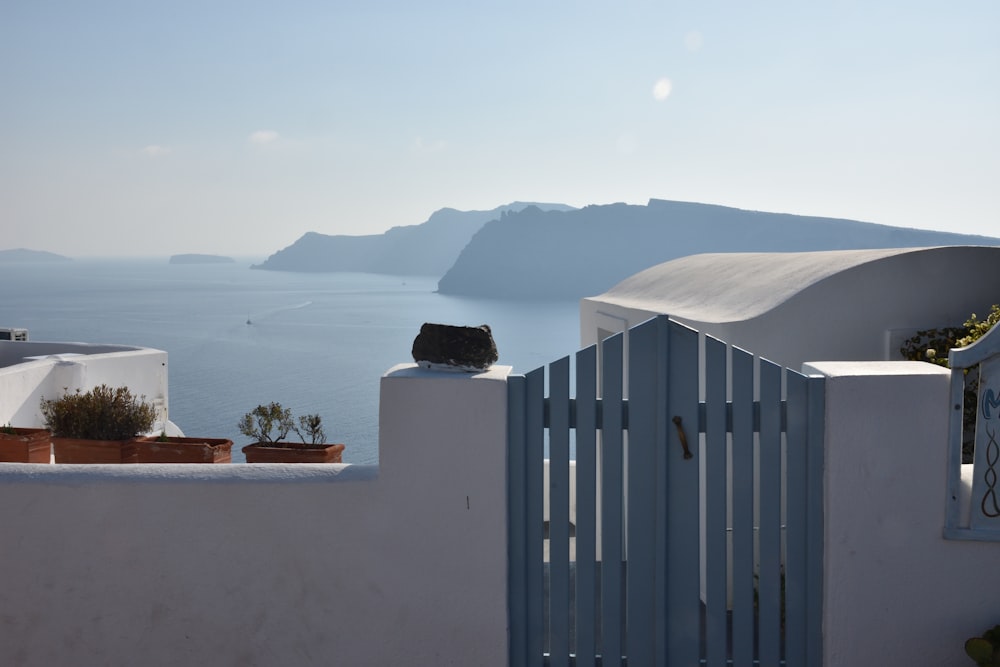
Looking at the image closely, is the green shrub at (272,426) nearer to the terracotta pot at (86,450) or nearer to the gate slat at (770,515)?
the terracotta pot at (86,450)

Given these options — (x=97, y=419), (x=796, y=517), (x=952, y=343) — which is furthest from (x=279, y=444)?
(x=952, y=343)

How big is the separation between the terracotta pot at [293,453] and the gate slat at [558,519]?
306cm

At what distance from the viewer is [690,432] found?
3605mm

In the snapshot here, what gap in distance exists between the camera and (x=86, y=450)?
738cm

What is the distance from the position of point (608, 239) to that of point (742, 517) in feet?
517

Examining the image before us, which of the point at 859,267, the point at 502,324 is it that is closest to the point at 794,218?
the point at 502,324

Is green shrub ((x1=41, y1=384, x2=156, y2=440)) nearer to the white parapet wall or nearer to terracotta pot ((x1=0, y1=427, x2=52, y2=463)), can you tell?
terracotta pot ((x1=0, y1=427, x2=52, y2=463))

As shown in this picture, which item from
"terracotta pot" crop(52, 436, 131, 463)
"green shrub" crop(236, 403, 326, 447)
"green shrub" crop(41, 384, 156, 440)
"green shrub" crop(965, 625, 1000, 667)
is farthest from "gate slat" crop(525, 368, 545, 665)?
"green shrub" crop(41, 384, 156, 440)

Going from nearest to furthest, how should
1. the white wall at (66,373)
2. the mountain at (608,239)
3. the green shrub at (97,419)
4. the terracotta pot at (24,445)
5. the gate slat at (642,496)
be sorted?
the gate slat at (642,496) < the terracotta pot at (24,445) < the green shrub at (97,419) < the white wall at (66,373) < the mountain at (608,239)

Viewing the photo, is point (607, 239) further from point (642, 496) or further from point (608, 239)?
point (642, 496)

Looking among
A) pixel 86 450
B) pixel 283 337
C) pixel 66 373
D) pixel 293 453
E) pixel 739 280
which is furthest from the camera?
pixel 283 337

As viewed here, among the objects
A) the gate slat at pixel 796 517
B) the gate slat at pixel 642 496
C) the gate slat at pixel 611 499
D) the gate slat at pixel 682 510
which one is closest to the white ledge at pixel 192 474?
the gate slat at pixel 611 499

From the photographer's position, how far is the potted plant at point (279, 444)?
20.9 ft

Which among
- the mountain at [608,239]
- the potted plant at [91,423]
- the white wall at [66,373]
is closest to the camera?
the potted plant at [91,423]
